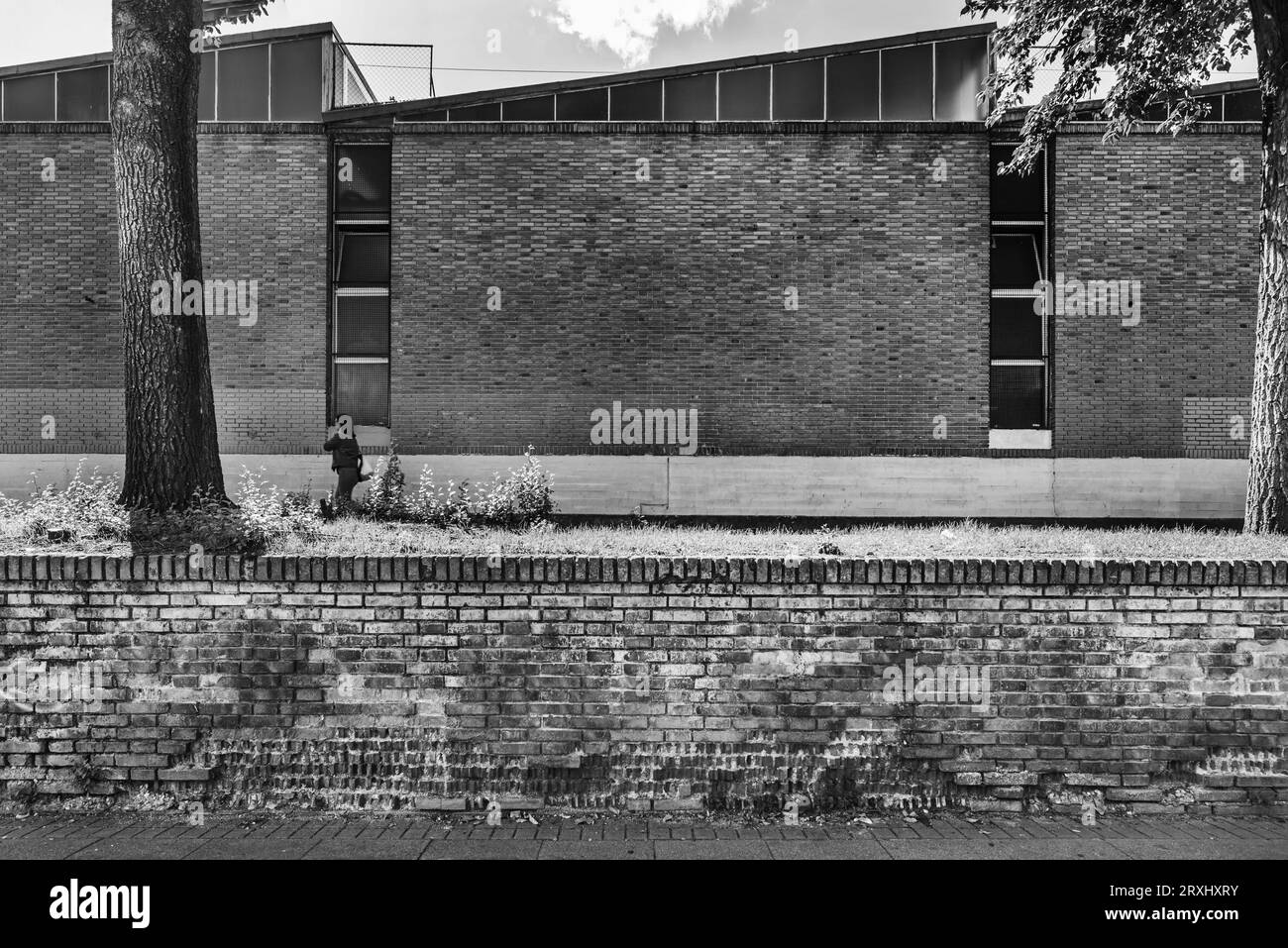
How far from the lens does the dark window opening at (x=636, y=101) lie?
15.5 metres

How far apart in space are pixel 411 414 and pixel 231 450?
3462 millimetres

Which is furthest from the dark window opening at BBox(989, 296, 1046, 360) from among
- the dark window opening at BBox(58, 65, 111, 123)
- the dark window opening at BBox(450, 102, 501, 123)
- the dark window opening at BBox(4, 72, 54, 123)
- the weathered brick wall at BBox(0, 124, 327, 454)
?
the dark window opening at BBox(4, 72, 54, 123)

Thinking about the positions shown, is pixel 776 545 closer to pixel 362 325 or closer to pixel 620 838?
pixel 620 838

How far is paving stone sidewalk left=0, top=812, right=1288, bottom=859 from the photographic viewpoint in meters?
3.86

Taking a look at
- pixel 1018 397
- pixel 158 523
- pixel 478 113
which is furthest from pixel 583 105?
pixel 158 523

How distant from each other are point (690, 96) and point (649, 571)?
45.3 feet

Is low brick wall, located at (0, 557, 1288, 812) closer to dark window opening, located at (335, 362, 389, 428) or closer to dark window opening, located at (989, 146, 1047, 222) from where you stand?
dark window opening, located at (335, 362, 389, 428)

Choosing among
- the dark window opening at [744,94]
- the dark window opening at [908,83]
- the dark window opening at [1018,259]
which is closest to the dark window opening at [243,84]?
the dark window opening at [744,94]

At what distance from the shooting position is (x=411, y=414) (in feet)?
48.5

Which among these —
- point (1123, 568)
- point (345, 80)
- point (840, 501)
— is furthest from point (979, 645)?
point (345, 80)

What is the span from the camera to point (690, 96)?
15547mm

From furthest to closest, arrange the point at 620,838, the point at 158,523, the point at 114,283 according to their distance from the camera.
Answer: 1. the point at 114,283
2. the point at 158,523
3. the point at 620,838

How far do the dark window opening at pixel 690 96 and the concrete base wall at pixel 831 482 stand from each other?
22.9 feet

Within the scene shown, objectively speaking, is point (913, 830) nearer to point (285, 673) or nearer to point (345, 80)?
point (285, 673)
